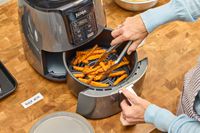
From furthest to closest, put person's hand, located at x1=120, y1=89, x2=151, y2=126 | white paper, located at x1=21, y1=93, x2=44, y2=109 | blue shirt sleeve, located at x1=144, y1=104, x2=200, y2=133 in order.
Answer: white paper, located at x1=21, y1=93, x2=44, y2=109 → person's hand, located at x1=120, y1=89, x2=151, y2=126 → blue shirt sleeve, located at x1=144, y1=104, x2=200, y2=133

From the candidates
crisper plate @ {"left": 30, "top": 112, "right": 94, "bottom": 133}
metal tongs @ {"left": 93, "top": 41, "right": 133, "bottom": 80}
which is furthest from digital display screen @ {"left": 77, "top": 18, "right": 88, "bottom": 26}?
crisper plate @ {"left": 30, "top": 112, "right": 94, "bottom": 133}

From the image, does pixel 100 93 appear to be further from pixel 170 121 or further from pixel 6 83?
pixel 6 83

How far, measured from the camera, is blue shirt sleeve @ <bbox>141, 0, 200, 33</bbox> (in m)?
0.87

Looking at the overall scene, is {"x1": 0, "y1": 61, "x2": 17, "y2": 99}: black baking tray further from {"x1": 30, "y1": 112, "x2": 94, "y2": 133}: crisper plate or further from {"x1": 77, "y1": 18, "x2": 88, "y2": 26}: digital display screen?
{"x1": 77, "y1": 18, "x2": 88, "y2": 26}: digital display screen

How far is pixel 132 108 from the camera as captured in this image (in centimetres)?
86

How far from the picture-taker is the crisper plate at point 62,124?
860 mm

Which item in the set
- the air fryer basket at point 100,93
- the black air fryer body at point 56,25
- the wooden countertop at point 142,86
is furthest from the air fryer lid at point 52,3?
the wooden countertop at point 142,86

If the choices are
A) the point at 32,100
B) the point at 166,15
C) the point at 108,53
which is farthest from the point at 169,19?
the point at 32,100

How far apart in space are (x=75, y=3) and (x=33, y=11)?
11 cm

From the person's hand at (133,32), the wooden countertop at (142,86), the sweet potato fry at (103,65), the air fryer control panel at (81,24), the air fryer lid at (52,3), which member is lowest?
the wooden countertop at (142,86)

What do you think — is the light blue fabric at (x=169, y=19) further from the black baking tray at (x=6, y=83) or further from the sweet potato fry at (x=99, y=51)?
the black baking tray at (x=6, y=83)

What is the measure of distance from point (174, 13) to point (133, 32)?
4.4 inches

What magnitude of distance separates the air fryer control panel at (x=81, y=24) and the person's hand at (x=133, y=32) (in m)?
0.07

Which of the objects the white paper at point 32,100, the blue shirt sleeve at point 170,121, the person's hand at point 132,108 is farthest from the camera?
the white paper at point 32,100
